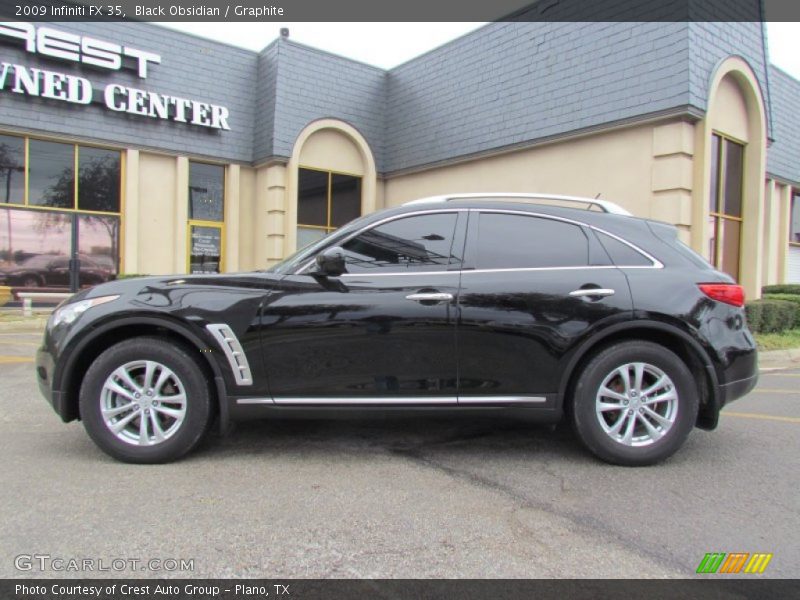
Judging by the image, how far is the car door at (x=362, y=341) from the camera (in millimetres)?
3711

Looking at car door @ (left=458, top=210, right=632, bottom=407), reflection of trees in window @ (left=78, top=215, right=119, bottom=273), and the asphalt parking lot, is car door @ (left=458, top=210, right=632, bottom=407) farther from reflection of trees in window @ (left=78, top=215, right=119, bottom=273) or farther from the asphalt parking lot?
reflection of trees in window @ (left=78, top=215, right=119, bottom=273)

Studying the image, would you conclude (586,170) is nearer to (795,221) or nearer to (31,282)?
(795,221)

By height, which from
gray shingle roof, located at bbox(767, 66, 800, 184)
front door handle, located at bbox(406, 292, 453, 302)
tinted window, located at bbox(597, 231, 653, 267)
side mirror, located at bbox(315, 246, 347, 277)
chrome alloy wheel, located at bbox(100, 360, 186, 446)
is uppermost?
gray shingle roof, located at bbox(767, 66, 800, 184)

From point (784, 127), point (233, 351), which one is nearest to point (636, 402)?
point (233, 351)

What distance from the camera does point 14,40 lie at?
39.5ft

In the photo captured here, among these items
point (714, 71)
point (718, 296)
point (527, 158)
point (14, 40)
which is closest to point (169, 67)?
point (14, 40)

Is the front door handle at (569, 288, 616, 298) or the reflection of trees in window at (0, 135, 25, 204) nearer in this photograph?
the front door handle at (569, 288, 616, 298)

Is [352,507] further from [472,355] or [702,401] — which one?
[702,401]

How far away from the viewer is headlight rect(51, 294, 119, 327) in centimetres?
374

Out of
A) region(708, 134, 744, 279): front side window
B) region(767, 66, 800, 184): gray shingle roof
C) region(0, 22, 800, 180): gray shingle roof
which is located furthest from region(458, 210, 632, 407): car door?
region(767, 66, 800, 184): gray shingle roof

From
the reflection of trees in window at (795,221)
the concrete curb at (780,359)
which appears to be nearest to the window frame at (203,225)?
the concrete curb at (780,359)

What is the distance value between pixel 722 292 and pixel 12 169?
1418 cm

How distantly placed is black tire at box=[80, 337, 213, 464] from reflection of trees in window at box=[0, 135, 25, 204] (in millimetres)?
11569

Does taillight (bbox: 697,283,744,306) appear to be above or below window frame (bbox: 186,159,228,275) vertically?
below
